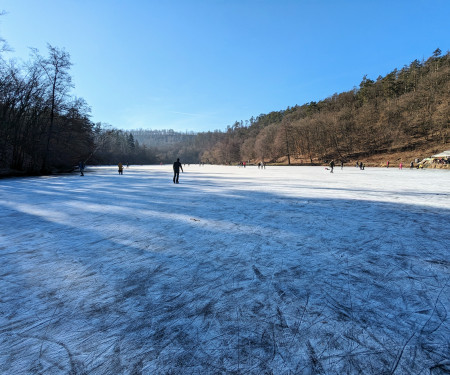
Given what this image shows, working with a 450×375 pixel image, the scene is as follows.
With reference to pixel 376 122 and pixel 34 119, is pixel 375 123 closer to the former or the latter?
pixel 376 122

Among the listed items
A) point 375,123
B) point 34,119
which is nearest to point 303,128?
point 375,123

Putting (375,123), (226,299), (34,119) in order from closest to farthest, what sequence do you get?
(226,299) → (34,119) → (375,123)

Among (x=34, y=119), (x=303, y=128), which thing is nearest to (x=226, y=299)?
(x=34, y=119)

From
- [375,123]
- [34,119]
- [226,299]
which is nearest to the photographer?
[226,299]

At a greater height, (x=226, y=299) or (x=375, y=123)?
(x=375, y=123)

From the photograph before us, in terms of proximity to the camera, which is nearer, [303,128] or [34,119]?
[34,119]

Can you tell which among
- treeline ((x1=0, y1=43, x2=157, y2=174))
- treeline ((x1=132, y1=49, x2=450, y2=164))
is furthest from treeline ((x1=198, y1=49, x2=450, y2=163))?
treeline ((x1=0, y1=43, x2=157, y2=174))

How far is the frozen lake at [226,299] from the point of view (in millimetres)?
1571

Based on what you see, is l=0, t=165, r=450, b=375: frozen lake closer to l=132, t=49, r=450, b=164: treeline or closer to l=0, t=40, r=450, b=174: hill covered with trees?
l=0, t=40, r=450, b=174: hill covered with trees

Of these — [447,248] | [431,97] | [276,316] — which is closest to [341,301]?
[276,316]

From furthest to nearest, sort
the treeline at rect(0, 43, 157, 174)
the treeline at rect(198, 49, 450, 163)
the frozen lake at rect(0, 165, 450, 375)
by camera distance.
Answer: the treeline at rect(198, 49, 450, 163) < the treeline at rect(0, 43, 157, 174) < the frozen lake at rect(0, 165, 450, 375)

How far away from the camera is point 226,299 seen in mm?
2279

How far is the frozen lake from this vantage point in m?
1.57

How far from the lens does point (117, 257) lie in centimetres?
329
